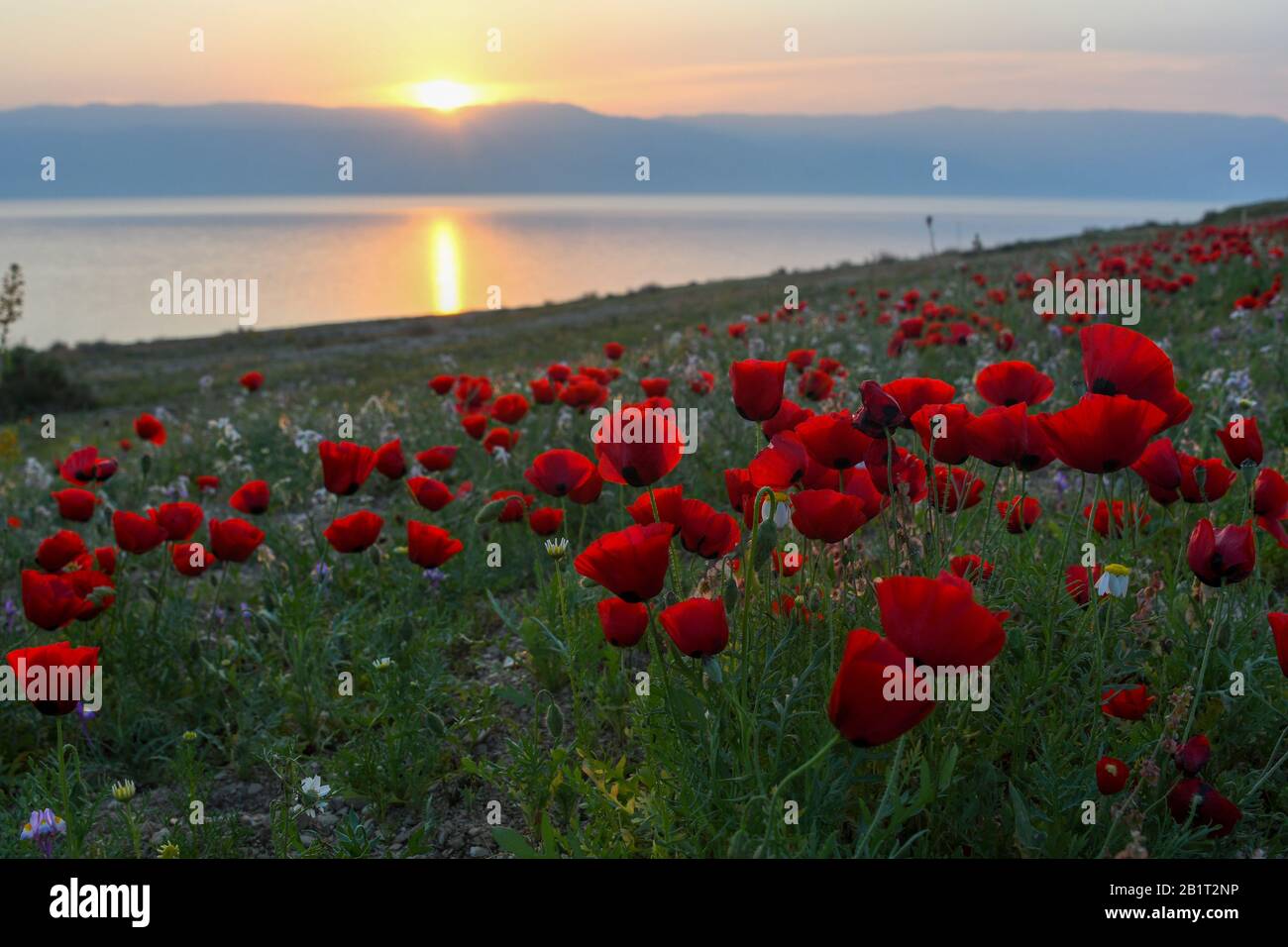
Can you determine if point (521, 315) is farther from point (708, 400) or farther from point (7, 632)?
point (7, 632)

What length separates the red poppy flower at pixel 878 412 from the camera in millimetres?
1961

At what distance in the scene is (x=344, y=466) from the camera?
11.3 feet

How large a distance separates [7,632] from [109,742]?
2.76 ft

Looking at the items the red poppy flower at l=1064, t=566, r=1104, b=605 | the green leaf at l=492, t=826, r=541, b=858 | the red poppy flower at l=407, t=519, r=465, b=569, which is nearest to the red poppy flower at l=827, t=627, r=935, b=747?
the green leaf at l=492, t=826, r=541, b=858

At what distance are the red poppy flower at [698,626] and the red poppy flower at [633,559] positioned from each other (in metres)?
0.06

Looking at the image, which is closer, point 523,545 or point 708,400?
point 523,545

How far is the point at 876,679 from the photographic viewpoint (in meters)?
1.44

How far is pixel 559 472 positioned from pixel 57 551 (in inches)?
71.0

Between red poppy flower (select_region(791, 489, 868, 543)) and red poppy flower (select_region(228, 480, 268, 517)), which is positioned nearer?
red poppy flower (select_region(791, 489, 868, 543))

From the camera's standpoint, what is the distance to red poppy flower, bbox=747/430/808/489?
2.16m

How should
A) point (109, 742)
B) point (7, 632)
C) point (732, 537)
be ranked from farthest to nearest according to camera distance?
1. point (7, 632)
2. point (109, 742)
3. point (732, 537)

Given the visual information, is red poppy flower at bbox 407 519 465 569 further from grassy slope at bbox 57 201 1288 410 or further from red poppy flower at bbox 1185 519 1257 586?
grassy slope at bbox 57 201 1288 410

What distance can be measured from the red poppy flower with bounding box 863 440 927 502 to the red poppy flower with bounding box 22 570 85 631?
2.26m
